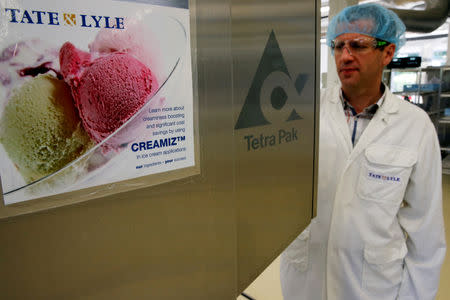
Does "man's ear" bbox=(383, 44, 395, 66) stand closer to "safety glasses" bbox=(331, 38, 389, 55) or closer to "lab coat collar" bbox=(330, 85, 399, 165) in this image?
"safety glasses" bbox=(331, 38, 389, 55)

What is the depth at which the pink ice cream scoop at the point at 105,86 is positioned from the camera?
0.83 ft

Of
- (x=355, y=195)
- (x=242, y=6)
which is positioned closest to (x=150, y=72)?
(x=242, y=6)

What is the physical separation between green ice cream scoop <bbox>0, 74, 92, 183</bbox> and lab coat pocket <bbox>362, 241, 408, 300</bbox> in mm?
1204

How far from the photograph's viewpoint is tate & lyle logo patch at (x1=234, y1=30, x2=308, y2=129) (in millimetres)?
482

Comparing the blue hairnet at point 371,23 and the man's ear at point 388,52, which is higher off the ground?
the blue hairnet at point 371,23

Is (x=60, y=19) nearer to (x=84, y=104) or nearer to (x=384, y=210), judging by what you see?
(x=84, y=104)

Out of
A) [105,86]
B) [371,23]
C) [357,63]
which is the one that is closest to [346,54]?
[357,63]

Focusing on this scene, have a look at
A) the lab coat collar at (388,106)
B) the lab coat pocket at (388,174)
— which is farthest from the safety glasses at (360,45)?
the lab coat pocket at (388,174)

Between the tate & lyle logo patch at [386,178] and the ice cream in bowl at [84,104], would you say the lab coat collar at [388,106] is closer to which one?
the tate & lyle logo patch at [386,178]

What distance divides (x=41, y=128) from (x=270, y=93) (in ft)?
1.27

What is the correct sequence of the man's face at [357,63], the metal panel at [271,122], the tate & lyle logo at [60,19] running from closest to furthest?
1. the tate & lyle logo at [60,19]
2. the metal panel at [271,122]
3. the man's face at [357,63]

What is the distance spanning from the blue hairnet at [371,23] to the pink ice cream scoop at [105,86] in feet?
4.22

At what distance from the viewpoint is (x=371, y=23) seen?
128cm

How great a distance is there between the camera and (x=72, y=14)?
0.24 meters
